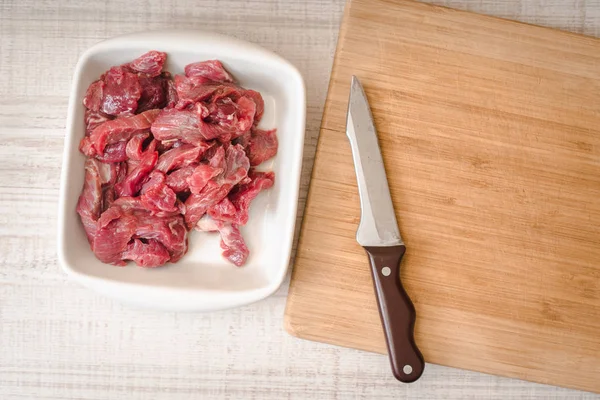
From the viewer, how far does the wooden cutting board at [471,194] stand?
207cm

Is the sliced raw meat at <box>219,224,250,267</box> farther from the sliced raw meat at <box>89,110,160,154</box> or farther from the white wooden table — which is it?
the sliced raw meat at <box>89,110,160,154</box>

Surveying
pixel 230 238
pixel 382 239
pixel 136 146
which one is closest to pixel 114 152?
pixel 136 146

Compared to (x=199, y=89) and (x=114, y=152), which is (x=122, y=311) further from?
(x=199, y=89)

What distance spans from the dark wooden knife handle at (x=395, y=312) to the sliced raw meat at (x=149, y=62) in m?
1.01

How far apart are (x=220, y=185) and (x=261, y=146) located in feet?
0.79

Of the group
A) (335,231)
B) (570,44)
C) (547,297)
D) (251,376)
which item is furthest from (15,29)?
(547,297)

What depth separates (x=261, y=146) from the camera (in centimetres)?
207

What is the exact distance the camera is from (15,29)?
219 centimetres

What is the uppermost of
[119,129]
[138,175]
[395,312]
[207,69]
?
[207,69]

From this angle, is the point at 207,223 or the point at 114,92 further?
the point at 207,223

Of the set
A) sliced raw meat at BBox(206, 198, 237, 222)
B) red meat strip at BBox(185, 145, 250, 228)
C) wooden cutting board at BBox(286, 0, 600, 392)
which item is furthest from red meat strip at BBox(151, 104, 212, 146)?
wooden cutting board at BBox(286, 0, 600, 392)

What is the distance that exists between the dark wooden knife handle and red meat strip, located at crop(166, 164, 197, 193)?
0.71m

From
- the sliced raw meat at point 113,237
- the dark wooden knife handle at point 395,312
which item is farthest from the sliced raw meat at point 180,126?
the dark wooden knife handle at point 395,312

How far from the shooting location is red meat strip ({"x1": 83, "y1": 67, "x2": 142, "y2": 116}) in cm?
192
